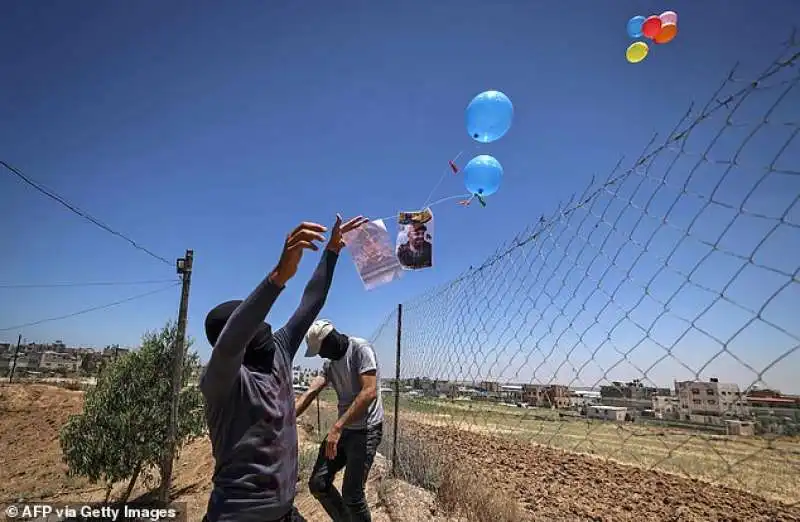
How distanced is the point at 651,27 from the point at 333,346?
11.6 ft

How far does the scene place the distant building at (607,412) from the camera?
2144 millimetres

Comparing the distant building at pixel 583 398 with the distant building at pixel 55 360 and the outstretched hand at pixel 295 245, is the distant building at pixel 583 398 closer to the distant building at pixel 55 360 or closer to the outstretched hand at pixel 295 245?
the outstretched hand at pixel 295 245

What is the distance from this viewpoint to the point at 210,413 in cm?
159

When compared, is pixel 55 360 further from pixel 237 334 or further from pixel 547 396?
pixel 237 334

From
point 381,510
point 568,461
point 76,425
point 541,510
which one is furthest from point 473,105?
point 76,425

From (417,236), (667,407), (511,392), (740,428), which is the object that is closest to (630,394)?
(667,407)

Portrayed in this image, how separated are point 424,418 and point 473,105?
5246 millimetres

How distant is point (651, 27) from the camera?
11.1 ft

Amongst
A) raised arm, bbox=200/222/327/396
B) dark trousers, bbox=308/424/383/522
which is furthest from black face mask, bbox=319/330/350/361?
raised arm, bbox=200/222/327/396

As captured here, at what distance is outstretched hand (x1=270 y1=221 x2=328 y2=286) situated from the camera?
4.75 feet

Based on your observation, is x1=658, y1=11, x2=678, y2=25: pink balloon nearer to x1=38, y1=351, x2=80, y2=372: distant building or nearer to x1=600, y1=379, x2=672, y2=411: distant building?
x1=600, y1=379, x2=672, y2=411: distant building

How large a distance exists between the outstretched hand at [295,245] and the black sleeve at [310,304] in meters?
0.67

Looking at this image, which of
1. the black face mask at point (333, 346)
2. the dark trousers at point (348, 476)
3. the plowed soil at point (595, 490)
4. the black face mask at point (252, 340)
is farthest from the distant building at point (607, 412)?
the plowed soil at point (595, 490)

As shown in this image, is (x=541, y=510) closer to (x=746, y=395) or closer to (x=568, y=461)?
(x=746, y=395)
